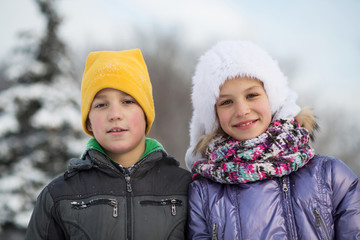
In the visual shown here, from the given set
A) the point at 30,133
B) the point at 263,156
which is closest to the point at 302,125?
the point at 263,156

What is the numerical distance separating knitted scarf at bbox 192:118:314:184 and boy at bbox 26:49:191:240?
32 centimetres

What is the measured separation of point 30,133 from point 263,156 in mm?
7239

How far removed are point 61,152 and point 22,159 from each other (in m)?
0.90

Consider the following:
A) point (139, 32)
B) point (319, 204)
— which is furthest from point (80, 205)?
point (139, 32)

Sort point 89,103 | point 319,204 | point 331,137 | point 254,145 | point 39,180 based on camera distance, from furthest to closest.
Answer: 1. point 331,137
2. point 39,180
3. point 89,103
4. point 254,145
5. point 319,204

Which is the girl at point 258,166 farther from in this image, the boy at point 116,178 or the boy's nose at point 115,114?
the boy's nose at point 115,114

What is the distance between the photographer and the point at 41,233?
213 cm

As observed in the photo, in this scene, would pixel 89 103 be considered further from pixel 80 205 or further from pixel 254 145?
pixel 254 145

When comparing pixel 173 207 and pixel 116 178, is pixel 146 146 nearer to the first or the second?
pixel 116 178

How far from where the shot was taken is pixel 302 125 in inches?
94.7

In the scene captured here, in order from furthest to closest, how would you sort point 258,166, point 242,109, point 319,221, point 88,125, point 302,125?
point 88,125 < point 302,125 < point 242,109 < point 258,166 < point 319,221

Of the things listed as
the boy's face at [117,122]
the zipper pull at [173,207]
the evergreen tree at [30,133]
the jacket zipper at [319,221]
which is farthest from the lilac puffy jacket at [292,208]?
the evergreen tree at [30,133]

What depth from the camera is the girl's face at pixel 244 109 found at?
225 cm

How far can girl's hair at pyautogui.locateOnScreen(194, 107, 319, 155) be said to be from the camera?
2396 millimetres
